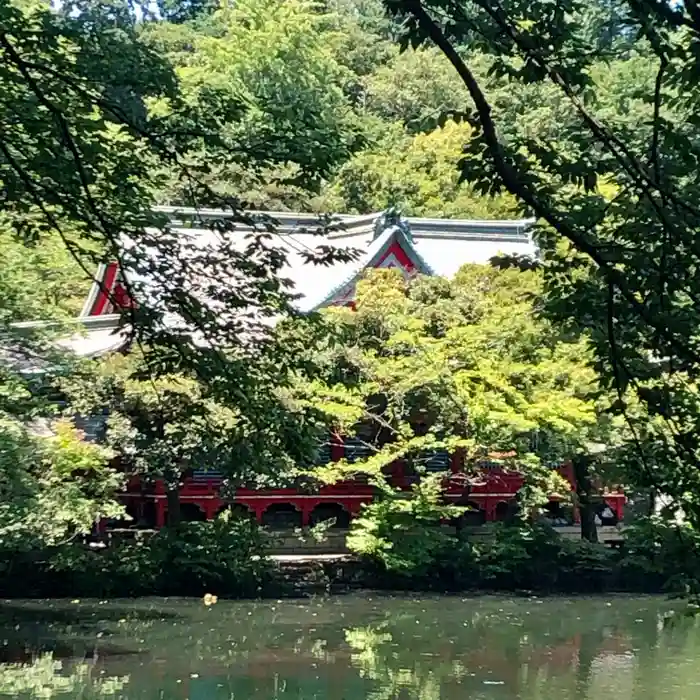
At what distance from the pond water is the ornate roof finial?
5.47 m

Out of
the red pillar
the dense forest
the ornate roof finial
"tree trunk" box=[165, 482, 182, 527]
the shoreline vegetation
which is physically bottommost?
the shoreline vegetation

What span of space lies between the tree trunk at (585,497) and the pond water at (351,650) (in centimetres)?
157

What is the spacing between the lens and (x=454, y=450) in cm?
1192

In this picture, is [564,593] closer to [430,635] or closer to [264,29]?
[430,635]

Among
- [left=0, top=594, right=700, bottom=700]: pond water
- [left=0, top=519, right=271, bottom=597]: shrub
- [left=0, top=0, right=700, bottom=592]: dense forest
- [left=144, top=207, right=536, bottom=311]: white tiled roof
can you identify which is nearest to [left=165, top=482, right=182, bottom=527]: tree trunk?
[left=0, top=519, right=271, bottom=597]: shrub

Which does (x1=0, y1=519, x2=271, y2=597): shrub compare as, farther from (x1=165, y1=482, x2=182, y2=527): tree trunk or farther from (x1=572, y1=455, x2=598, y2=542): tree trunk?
(x1=572, y1=455, x2=598, y2=542): tree trunk

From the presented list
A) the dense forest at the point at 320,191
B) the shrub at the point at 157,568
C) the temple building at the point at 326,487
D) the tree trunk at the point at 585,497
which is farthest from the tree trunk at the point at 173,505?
the dense forest at the point at 320,191

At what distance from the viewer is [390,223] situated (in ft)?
48.8

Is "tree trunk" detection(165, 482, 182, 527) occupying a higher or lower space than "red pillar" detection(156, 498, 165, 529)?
higher

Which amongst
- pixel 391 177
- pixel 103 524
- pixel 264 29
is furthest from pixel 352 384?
pixel 264 29

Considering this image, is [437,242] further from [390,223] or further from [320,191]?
[320,191]

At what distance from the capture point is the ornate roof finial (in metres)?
14.8

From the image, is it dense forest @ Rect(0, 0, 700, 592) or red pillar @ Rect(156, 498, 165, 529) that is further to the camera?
red pillar @ Rect(156, 498, 165, 529)

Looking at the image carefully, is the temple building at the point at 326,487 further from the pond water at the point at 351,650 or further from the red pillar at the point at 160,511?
the pond water at the point at 351,650
